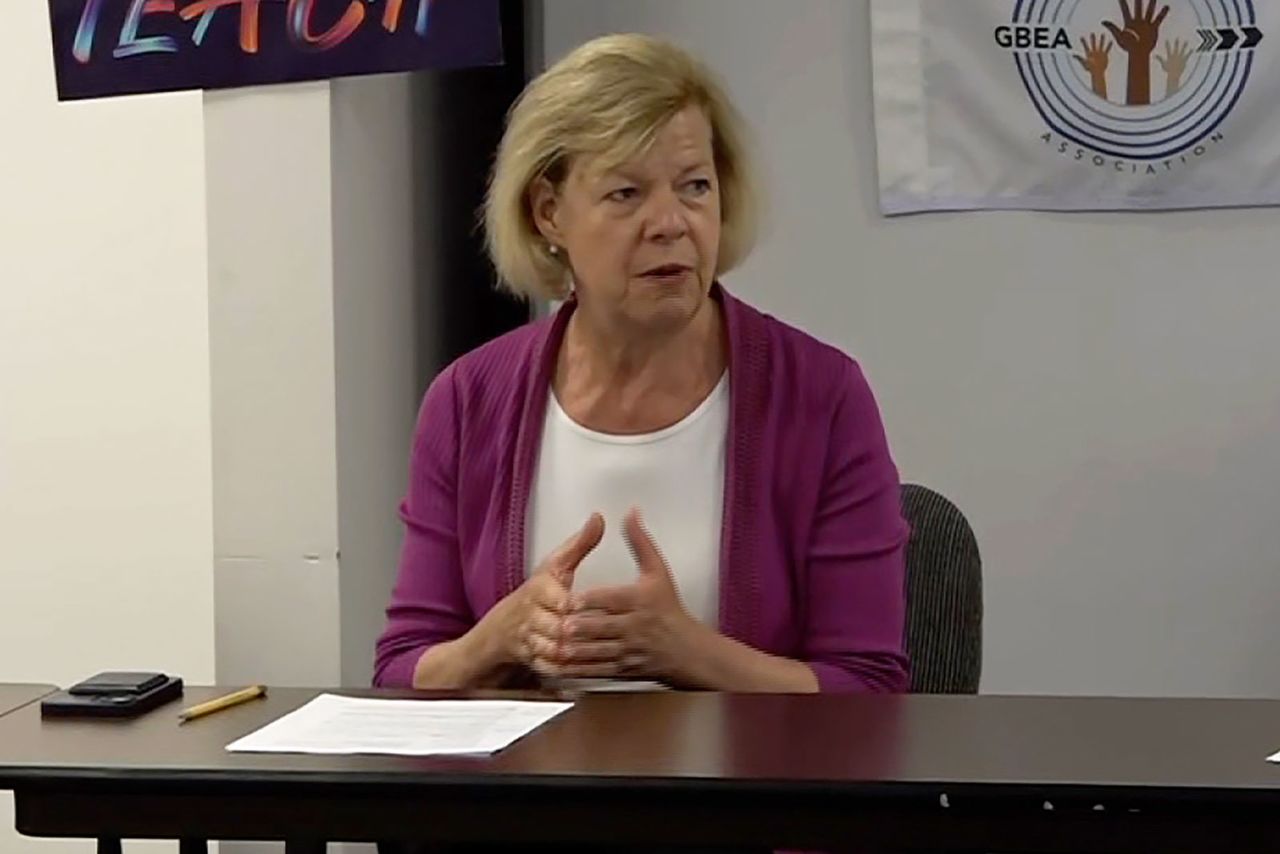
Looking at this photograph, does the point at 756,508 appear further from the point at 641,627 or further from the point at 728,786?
the point at 728,786

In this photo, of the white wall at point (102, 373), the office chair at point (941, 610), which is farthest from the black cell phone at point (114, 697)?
the white wall at point (102, 373)

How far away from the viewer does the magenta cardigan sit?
1639mm

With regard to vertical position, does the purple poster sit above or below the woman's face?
above

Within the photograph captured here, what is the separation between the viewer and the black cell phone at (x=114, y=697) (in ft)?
4.56

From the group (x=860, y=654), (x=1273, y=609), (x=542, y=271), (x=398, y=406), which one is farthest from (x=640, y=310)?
(x=1273, y=609)

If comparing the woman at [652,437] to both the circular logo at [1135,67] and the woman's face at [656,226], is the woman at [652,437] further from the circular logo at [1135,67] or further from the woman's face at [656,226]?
the circular logo at [1135,67]

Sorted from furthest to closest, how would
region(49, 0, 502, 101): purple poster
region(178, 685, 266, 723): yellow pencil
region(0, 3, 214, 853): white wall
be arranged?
region(0, 3, 214, 853): white wall < region(49, 0, 502, 101): purple poster < region(178, 685, 266, 723): yellow pencil

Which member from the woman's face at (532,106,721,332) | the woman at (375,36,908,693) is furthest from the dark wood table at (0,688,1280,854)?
the woman's face at (532,106,721,332)

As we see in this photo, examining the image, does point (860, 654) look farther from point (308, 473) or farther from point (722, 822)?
point (308, 473)

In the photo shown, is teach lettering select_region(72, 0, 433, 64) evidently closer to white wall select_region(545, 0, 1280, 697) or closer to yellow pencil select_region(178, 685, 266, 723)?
white wall select_region(545, 0, 1280, 697)

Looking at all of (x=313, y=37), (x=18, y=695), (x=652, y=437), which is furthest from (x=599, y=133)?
(x=18, y=695)

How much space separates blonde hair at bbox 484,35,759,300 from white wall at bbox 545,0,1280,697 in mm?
833

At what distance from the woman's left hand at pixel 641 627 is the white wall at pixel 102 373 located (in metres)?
1.09

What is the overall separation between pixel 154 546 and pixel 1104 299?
4.46ft
